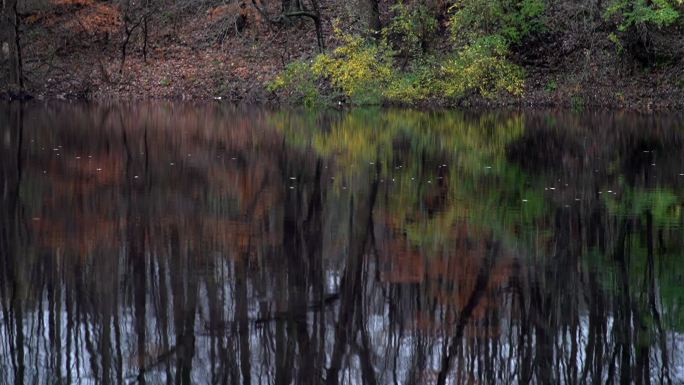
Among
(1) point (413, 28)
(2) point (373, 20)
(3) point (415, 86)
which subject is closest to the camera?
(3) point (415, 86)

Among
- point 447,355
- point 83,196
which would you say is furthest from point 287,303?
point 83,196

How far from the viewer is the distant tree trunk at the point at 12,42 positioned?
3697 cm

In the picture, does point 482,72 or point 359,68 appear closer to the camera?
point 482,72

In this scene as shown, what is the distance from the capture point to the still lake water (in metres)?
6.30

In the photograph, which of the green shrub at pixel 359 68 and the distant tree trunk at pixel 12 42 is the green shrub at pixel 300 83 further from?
the distant tree trunk at pixel 12 42

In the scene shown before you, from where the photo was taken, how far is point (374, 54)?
31.0 metres

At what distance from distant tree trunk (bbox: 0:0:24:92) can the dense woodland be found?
5 centimetres

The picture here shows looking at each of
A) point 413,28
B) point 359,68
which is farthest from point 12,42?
point 413,28

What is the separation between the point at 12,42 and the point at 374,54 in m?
14.5

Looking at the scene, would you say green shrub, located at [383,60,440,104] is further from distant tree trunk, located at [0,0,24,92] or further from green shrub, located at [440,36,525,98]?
distant tree trunk, located at [0,0,24,92]

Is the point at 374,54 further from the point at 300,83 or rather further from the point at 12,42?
the point at 12,42

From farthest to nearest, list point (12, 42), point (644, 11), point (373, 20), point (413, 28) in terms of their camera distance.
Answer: point (12, 42) < point (373, 20) < point (413, 28) < point (644, 11)

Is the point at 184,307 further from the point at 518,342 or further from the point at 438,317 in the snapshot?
the point at 518,342

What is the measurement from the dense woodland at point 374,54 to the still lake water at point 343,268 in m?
13.4
